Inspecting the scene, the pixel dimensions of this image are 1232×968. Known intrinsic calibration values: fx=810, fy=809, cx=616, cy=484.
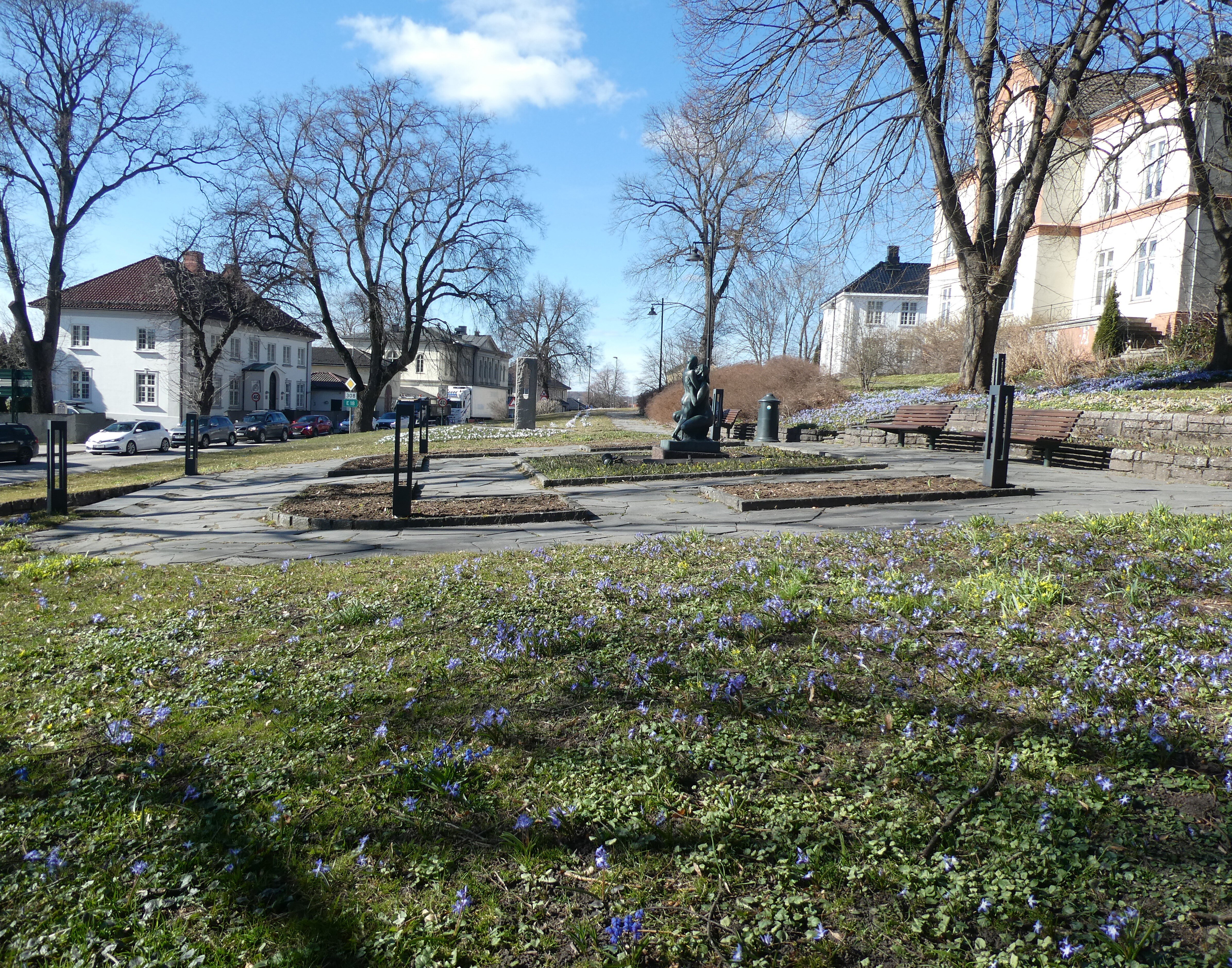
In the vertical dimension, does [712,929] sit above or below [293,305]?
below

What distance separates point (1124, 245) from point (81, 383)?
5724 cm

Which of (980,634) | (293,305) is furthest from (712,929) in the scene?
(293,305)

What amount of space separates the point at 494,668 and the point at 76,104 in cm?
3950

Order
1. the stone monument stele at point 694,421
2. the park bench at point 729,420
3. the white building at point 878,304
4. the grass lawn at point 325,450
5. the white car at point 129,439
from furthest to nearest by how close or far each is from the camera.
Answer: the white building at point 878,304
the white car at point 129,439
the park bench at point 729,420
the grass lawn at point 325,450
the stone monument stele at point 694,421

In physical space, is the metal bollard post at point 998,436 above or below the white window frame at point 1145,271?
below

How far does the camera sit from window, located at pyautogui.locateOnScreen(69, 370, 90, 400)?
2008 inches

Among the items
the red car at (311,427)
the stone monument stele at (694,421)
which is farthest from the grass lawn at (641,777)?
the red car at (311,427)

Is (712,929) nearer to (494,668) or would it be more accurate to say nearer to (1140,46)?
(494,668)

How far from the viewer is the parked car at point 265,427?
3947 centimetres

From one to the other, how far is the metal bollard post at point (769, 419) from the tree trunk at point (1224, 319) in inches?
382

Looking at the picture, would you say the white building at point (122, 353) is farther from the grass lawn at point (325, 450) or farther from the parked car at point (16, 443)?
the parked car at point (16, 443)

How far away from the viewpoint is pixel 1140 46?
42.0 ft

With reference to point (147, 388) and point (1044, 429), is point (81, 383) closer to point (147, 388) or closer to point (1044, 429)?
point (147, 388)

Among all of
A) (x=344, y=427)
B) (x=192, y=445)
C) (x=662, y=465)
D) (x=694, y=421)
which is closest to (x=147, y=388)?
(x=344, y=427)
